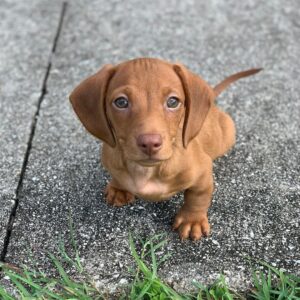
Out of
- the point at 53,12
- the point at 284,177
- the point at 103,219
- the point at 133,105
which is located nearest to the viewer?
the point at 133,105

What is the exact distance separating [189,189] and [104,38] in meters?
2.17

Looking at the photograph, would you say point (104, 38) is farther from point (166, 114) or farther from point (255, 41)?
point (166, 114)

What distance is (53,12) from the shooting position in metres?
4.84

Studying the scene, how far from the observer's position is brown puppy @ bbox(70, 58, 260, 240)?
230 centimetres

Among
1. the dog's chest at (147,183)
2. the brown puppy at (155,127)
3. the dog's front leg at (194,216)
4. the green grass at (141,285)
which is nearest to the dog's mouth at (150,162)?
the brown puppy at (155,127)

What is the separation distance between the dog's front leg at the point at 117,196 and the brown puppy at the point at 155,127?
0.65 ft

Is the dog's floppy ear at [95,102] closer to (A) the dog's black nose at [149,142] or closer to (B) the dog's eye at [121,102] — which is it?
(B) the dog's eye at [121,102]

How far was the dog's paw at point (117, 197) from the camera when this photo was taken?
10.1 ft

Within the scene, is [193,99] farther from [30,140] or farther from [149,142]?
[30,140]

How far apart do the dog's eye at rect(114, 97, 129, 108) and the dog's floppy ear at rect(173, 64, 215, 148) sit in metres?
Result: 0.30

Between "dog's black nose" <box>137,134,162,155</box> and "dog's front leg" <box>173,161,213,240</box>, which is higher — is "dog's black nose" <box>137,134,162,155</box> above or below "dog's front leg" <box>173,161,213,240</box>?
above

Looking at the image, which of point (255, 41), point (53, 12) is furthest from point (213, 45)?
point (53, 12)

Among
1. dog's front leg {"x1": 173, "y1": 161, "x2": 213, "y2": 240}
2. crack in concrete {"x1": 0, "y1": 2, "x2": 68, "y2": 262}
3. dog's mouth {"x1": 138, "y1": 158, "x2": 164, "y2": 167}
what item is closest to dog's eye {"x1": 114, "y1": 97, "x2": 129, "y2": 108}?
dog's mouth {"x1": 138, "y1": 158, "x2": 164, "y2": 167}

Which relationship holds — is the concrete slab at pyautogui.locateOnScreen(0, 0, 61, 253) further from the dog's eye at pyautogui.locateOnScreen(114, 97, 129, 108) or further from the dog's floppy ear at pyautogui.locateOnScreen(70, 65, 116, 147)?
the dog's eye at pyautogui.locateOnScreen(114, 97, 129, 108)
